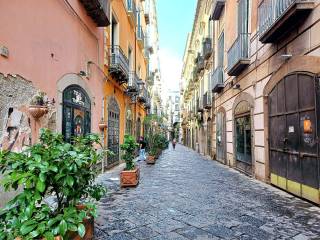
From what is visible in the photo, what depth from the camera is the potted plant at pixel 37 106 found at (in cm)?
561

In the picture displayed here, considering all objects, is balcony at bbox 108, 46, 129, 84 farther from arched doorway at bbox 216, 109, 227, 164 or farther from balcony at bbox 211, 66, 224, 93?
arched doorway at bbox 216, 109, 227, 164

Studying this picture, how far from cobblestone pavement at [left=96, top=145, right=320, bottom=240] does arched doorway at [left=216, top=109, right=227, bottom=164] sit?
6392 mm

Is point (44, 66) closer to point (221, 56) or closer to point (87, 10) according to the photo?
point (87, 10)

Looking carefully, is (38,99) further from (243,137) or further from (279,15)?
(243,137)

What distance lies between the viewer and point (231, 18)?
41.3ft

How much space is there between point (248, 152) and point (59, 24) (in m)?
7.05

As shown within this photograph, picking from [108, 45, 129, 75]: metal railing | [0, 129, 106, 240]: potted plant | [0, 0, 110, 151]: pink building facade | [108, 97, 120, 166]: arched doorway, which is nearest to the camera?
[0, 129, 106, 240]: potted plant

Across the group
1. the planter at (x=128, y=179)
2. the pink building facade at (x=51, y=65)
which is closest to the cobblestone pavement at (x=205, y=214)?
the planter at (x=128, y=179)

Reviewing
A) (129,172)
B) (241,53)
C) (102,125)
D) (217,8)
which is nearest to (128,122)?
(102,125)

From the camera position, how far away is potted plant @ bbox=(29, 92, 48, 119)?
561cm

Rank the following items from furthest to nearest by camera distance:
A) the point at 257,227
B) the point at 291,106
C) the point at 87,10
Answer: the point at 87,10, the point at 291,106, the point at 257,227

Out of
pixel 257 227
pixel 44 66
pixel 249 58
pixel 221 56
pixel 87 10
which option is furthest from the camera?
pixel 221 56

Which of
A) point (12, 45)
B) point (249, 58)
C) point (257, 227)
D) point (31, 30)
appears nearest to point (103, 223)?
point (257, 227)

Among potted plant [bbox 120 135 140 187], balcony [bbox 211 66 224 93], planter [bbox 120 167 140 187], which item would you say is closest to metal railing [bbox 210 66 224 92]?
balcony [bbox 211 66 224 93]
